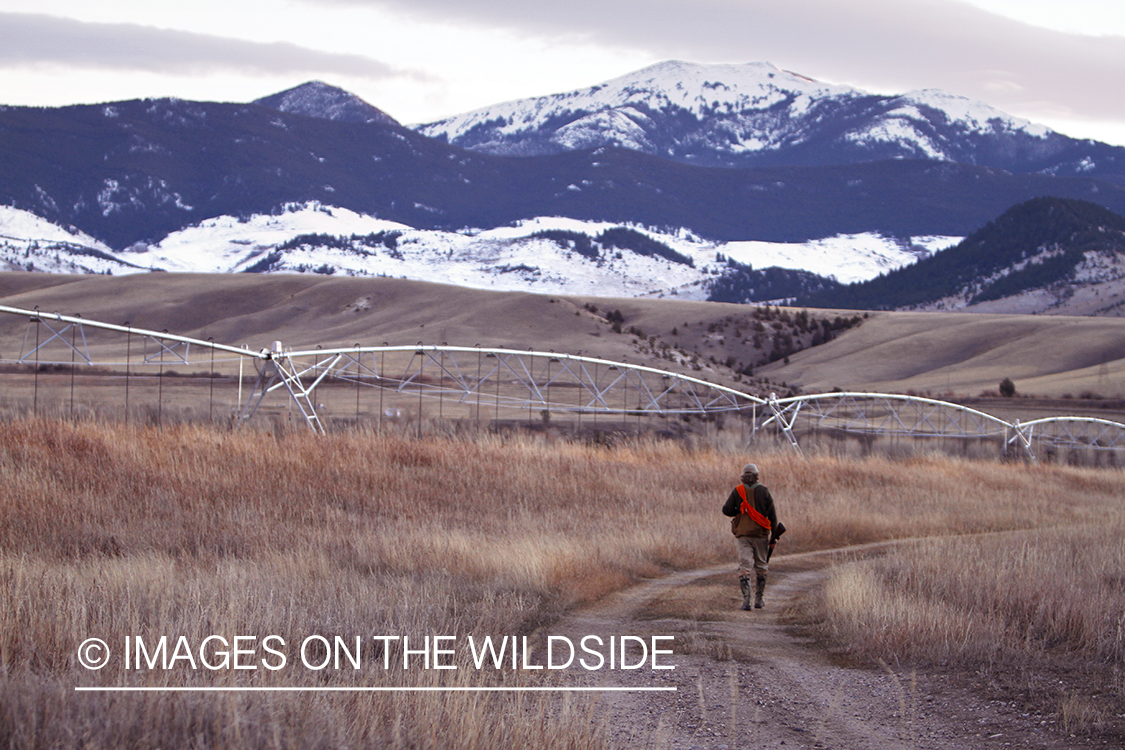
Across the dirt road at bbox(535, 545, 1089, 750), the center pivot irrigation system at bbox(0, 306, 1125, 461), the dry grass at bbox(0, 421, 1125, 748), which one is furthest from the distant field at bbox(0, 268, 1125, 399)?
the dirt road at bbox(535, 545, 1089, 750)

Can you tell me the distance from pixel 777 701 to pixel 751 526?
16.7 ft

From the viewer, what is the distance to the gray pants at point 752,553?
50.9 feet

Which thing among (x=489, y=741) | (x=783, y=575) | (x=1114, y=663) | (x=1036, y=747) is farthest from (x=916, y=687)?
(x=783, y=575)

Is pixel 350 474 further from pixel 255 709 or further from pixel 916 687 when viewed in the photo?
pixel 255 709

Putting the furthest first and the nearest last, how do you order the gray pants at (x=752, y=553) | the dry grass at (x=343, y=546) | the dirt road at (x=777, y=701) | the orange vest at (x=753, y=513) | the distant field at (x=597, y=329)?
the distant field at (x=597, y=329)
the gray pants at (x=752, y=553)
the orange vest at (x=753, y=513)
the dirt road at (x=777, y=701)
the dry grass at (x=343, y=546)

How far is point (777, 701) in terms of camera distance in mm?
10398

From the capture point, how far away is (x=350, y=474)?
943 inches

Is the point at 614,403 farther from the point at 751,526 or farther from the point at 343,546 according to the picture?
the point at 751,526

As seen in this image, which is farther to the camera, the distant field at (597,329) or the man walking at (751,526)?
the distant field at (597,329)

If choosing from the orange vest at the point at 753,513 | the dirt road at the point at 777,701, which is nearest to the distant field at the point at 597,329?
the orange vest at the point at 753,513

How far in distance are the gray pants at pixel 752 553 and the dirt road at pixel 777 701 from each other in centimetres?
113

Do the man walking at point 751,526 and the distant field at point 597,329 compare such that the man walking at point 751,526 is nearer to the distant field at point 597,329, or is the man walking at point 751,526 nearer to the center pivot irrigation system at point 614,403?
the center pivot irrigation system at point 614,403

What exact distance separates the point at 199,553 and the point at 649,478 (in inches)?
644

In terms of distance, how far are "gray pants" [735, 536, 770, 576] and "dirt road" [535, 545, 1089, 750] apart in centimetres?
113
